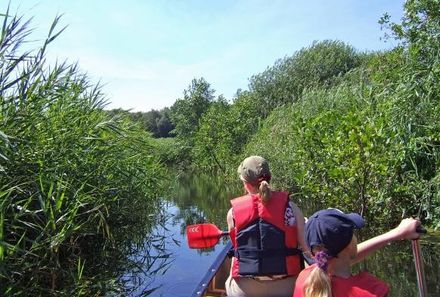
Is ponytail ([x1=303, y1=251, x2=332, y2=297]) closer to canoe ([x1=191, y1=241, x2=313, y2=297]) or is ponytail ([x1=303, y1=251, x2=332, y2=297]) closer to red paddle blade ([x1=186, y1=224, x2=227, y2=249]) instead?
red paddle blade ([x1=186, y1=224, x2=227, y2=249])

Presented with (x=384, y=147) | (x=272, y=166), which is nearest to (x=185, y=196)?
(x=272, y=166)

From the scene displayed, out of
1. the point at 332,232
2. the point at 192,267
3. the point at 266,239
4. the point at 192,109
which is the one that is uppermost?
the point at 192,109

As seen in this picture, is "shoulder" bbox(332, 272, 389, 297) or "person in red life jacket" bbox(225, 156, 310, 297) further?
"person in red life jacket" bbox(225, 156, 310, 297)

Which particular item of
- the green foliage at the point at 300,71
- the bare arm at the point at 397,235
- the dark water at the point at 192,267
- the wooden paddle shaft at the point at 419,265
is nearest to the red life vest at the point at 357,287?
the bare arm at the point at 397,235

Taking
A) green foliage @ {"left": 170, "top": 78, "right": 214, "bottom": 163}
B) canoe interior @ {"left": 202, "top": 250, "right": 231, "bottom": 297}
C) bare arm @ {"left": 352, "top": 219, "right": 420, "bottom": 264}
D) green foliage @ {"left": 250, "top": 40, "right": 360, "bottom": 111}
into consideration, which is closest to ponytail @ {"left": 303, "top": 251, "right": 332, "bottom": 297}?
bare arm @ {"left": 352, "top": 219, "right": 420, "bottom": 264}

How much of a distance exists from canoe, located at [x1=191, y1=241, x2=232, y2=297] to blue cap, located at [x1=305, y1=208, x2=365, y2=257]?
1.90 meters

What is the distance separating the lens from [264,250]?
260 cm

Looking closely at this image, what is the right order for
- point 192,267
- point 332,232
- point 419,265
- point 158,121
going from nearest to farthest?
point 332,232 → point 419,265 → point 192,267 → point 158,121

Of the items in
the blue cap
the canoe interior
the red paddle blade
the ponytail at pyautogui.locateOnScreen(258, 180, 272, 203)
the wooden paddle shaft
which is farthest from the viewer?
the canoe interior

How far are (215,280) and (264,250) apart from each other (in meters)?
1.51

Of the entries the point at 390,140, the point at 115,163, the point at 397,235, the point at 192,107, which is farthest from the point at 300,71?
the point at 397,235

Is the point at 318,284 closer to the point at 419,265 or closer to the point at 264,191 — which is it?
the point at 419,265

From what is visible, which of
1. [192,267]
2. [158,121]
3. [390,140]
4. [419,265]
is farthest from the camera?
[158,121]

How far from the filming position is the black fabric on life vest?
102 inches
